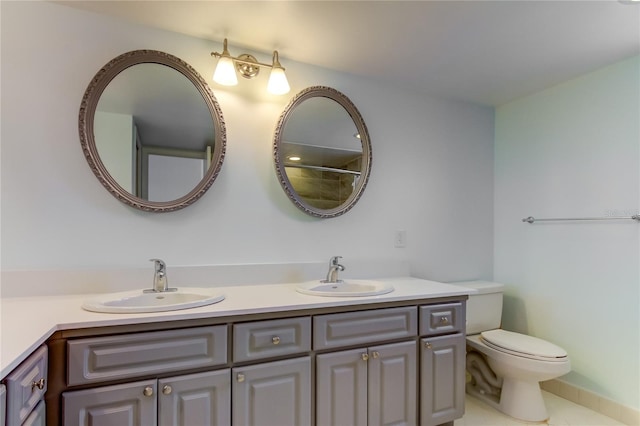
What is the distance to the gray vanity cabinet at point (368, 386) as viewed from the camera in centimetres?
156

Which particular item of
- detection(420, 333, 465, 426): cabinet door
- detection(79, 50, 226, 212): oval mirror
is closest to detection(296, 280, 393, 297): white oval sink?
detection(420, 333, 465, 426): cabinet door

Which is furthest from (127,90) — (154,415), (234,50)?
(154,415)

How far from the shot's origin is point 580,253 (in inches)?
88.5

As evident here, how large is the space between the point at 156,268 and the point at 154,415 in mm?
596

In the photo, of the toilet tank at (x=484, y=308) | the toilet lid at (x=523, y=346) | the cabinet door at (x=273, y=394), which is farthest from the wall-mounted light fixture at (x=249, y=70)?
the toilet lid at (x=523, y=346)

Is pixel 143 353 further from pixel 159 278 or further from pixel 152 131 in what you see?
pixel 152 131

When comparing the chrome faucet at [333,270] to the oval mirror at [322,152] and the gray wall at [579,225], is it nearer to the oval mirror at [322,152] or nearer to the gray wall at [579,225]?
the oval mirror at [322,152]

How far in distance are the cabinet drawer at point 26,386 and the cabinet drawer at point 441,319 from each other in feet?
4.96

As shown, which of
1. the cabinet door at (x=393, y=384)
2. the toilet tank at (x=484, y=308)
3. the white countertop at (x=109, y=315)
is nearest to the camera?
the white countertop at (x=109, y=315)

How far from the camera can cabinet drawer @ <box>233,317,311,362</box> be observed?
55.2 inches

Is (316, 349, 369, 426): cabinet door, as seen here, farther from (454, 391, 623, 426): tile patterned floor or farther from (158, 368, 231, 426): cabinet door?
(454, 391, 623, 426): tile patterned floor

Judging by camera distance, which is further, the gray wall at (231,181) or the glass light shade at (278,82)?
the glass light shade at (278,82)

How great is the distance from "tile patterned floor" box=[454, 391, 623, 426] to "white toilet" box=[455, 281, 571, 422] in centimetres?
6

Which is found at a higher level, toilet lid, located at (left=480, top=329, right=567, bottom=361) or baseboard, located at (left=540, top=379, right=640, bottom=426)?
toilet lid, located at (left=480, top=329, right=567, bottom=361)
